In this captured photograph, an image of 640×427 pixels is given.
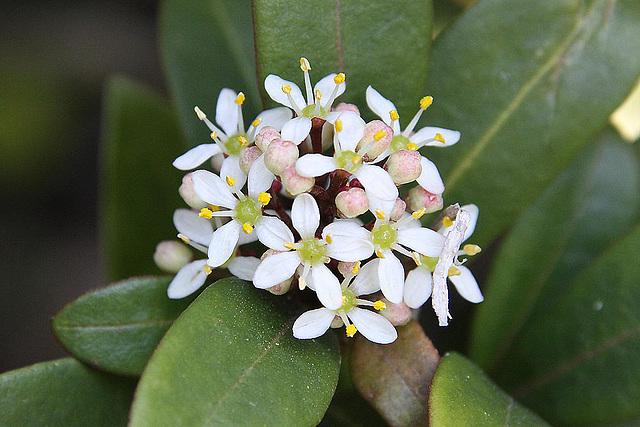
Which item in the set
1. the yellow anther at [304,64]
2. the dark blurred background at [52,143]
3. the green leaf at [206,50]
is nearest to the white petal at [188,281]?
the yellow anther at [304,64]

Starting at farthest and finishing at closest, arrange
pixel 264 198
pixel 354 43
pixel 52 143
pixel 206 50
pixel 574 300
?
1. pixel 52 143
2. pixel 206 50
3. pixel 574 300
4. pixel 354 43
5. pixel 264 198

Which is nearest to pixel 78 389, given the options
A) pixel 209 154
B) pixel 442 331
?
pixel 209 154

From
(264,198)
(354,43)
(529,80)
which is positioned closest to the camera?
(264,198)

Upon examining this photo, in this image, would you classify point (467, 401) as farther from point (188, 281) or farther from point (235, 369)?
point (188, 281)

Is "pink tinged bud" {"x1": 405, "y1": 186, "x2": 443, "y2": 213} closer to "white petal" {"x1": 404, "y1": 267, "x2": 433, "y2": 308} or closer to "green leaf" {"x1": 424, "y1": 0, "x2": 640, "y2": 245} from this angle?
"white petal" {"x1": 404, "y1": 267, "x2": 433, "y2": 308}

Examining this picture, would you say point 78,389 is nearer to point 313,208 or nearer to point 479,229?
point 313,208

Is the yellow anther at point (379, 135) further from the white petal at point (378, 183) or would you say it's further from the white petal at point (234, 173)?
the white petal at point (234, 173)

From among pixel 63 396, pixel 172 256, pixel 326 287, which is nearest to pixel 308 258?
pixel 326 287
